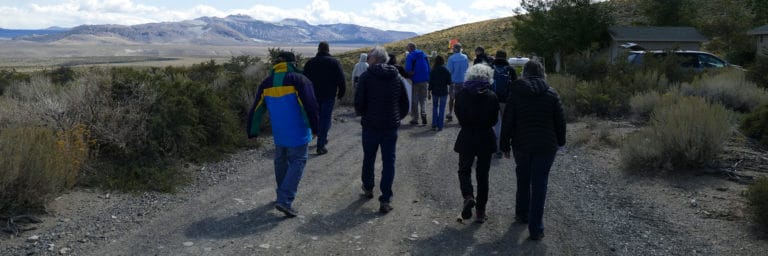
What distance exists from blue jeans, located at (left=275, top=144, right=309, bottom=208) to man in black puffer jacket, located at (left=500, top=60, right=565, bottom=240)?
7.23 ft

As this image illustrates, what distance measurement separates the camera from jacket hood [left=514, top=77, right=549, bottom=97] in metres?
5.93

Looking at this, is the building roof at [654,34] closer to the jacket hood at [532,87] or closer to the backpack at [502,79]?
the backpack at [502,79]

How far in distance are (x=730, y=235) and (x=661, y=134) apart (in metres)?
2.87

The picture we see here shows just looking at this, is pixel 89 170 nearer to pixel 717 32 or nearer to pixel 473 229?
pixel 473 229

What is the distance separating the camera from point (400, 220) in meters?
6.82

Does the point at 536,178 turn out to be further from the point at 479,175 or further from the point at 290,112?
the point at 290,112

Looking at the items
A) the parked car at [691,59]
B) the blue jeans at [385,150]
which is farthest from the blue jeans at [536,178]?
the parked car at [691,59]

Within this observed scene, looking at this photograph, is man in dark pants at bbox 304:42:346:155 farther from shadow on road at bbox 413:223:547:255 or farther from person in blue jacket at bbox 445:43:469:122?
shadow on road at bbox 413:223:547:255

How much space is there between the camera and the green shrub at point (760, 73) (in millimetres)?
16219

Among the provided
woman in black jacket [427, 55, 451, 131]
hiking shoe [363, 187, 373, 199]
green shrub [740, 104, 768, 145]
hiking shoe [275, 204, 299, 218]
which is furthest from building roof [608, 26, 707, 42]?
hiking shoe [275, 204, 299, 218]

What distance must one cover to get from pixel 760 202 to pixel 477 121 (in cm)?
287

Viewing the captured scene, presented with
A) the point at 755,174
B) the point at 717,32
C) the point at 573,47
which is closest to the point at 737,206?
the point at 755,174

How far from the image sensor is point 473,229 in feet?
21.4

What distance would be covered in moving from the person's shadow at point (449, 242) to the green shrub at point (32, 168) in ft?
13.0
